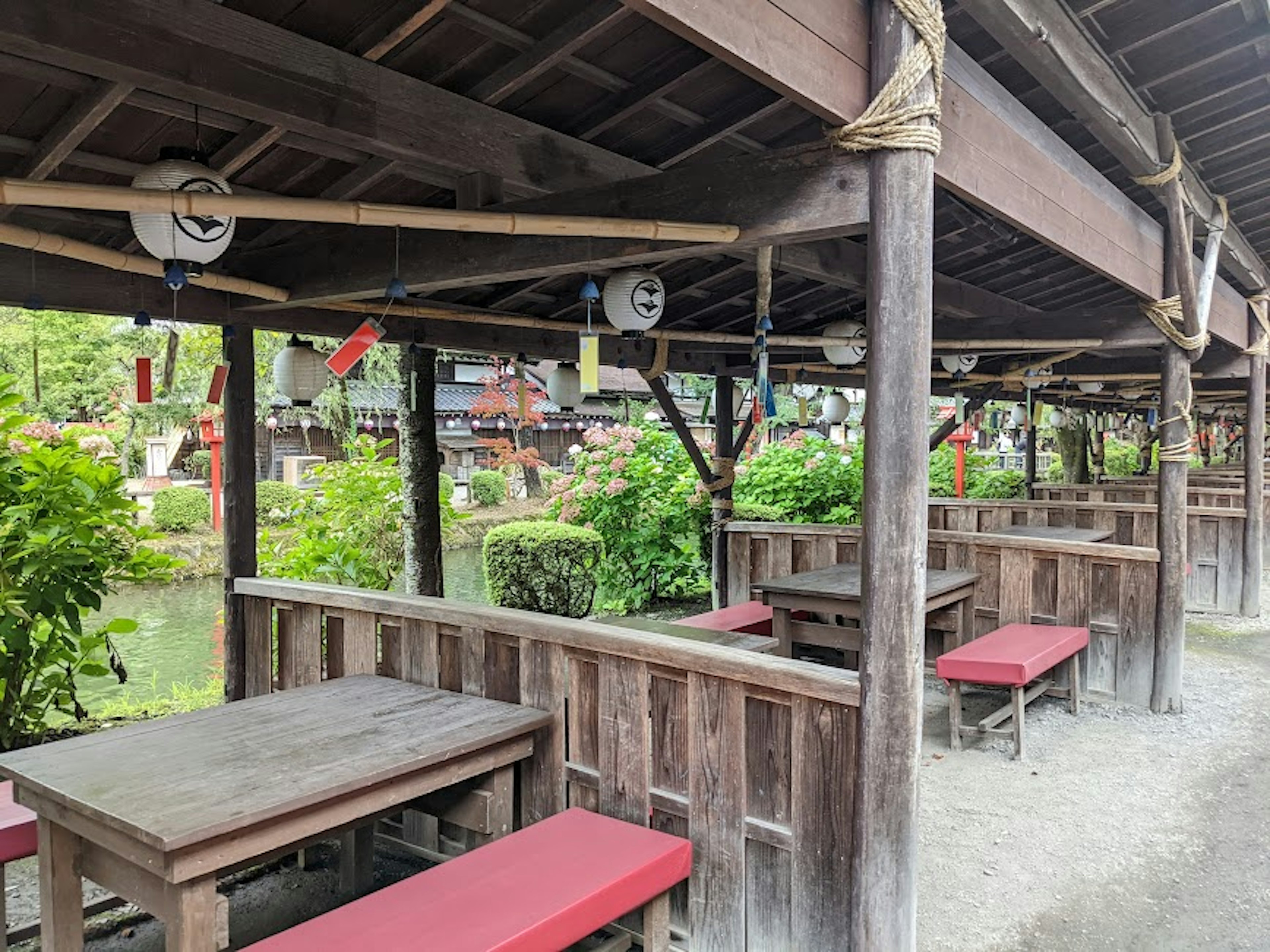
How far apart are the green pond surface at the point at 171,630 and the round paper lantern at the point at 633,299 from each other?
8.13ft

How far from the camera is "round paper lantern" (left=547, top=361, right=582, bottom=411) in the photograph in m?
5.74

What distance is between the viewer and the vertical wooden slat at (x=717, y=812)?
267 cm

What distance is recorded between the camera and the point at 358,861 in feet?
10.6

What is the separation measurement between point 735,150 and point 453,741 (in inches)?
95.5

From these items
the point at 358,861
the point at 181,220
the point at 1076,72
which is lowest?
the point at 358,861

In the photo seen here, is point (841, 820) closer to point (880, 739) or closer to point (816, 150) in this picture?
point (880, 739)

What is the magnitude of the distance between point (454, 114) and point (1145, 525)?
26.2 ft

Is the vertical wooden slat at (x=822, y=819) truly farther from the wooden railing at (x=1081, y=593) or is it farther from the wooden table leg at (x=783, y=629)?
the wooden railing at (x=1081, y=593)

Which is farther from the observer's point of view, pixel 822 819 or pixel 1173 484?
pixel 1173 484

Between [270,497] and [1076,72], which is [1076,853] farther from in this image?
[270,497]

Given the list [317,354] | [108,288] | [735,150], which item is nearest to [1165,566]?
[735,150]

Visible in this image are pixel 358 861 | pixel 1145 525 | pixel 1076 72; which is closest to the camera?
pixel 358 861

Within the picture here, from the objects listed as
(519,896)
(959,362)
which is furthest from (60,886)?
(959,362)

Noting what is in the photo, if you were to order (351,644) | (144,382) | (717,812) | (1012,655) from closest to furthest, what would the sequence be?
(717,812), (351,644), (144,382), (1012,655)
